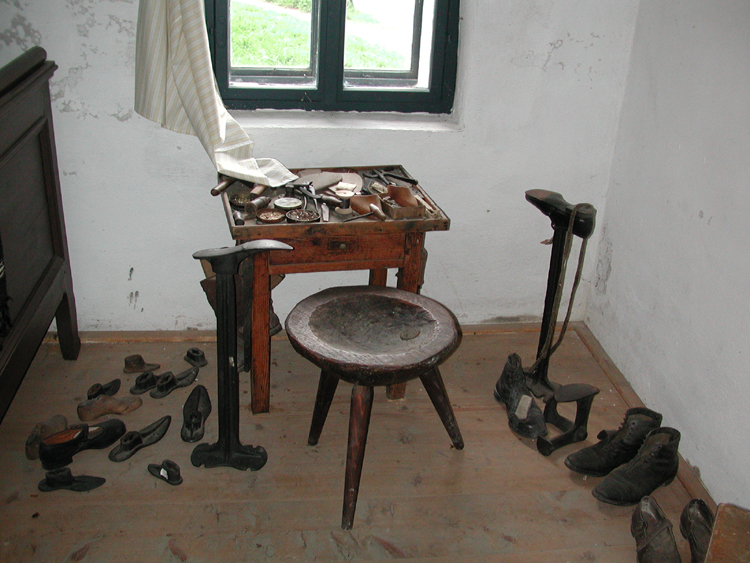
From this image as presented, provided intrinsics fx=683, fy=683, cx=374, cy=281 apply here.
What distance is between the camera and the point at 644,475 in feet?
7.50

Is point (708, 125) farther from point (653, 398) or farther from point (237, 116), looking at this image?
point (237, 116)

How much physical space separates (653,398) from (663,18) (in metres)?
1.47

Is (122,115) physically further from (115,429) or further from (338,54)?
(115,429)

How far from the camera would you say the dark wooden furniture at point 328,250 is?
232 cm

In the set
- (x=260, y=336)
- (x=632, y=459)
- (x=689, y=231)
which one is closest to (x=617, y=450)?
(x=632, y=459)

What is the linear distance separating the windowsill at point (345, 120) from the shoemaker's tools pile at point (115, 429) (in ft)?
3.37

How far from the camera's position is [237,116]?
9.49ft

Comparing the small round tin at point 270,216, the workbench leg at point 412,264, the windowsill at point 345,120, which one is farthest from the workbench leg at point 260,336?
the windowsill at point 345,120

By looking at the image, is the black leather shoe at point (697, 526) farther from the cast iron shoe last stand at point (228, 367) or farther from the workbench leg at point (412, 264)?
the cast iron shoe last stand at point (228, 367)

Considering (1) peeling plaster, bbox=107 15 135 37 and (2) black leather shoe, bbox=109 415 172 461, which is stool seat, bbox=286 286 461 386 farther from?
(1) peeling plaster, bbox=107 15 135 37

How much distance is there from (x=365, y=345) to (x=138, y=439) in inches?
36.4

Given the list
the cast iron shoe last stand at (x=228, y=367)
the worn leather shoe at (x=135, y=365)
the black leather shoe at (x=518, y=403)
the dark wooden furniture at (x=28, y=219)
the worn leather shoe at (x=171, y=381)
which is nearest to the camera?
the cast iron shoe last stand at (x=228, y=367)

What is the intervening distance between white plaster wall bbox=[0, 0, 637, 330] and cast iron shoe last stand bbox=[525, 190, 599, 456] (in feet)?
1.45

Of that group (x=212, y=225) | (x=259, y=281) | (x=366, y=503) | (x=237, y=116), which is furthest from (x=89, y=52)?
(x=366, y=503)
